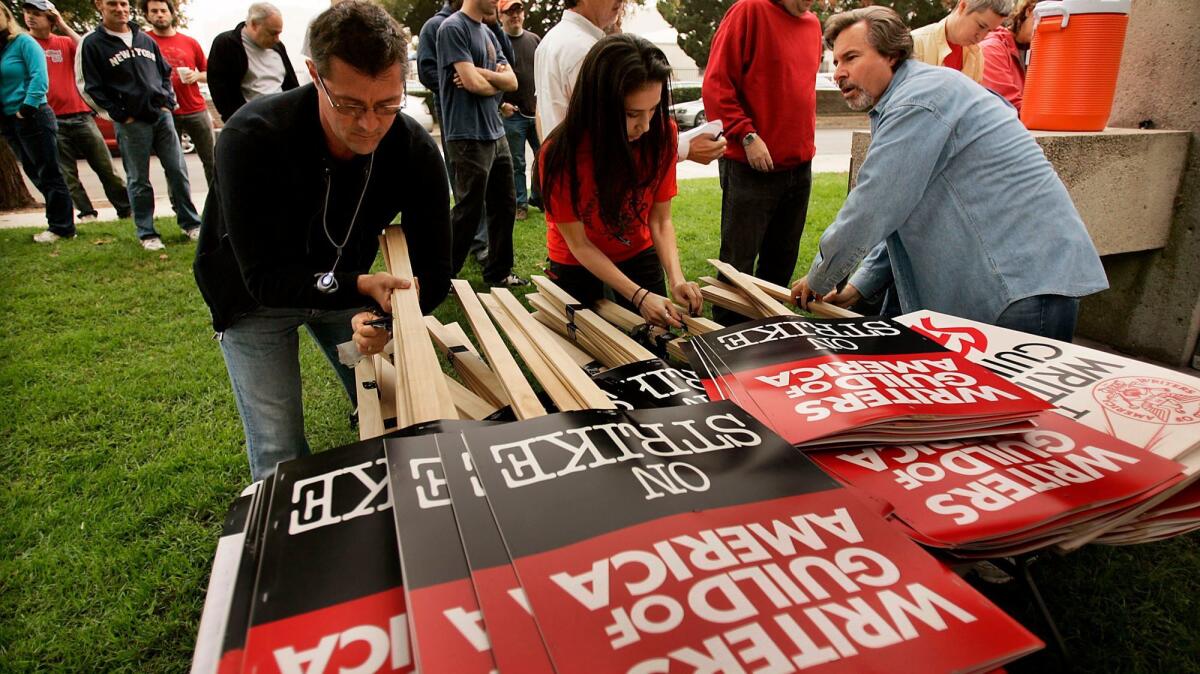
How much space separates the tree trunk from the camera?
24.4 feet

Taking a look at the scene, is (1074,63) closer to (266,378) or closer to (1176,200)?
(1176,200)

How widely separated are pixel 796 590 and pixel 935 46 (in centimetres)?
377

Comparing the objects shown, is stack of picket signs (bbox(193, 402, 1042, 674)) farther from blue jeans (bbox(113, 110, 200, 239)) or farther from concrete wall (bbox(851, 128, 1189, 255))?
blue jeans (bbox(113, 110, 200, 239))

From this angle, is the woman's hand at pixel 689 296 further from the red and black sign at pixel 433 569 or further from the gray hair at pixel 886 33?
the red and black sign at pixel 433 569

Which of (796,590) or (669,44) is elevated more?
(669,44)

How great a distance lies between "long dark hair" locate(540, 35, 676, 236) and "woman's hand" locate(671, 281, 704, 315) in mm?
497

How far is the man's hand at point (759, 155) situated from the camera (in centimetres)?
308

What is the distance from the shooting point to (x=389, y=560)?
2.45 feet

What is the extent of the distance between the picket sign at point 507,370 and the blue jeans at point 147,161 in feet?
17.5

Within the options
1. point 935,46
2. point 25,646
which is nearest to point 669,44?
point 935,46

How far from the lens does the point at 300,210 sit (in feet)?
5.82

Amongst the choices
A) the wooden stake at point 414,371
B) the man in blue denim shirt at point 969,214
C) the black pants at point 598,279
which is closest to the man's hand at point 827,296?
the man in blue denim shirt at point 969,214

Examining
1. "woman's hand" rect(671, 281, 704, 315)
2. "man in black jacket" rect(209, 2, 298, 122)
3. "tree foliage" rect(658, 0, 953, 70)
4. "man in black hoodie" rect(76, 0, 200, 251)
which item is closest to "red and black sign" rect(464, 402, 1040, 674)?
"woman's hand" rect(671, 281, 704, 315)

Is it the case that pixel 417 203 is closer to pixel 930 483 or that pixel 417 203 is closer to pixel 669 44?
pixel 930 483
